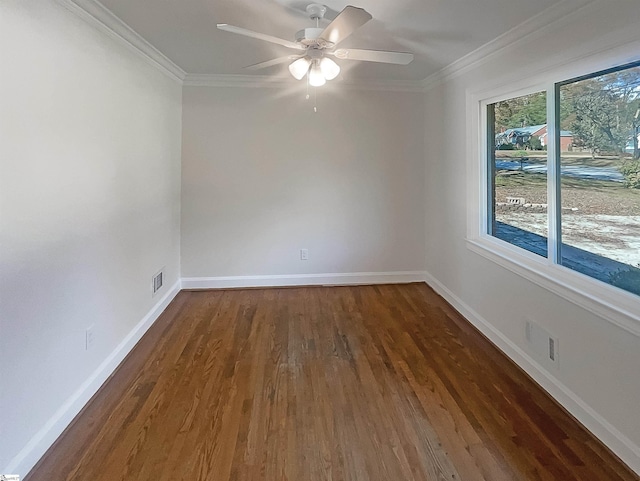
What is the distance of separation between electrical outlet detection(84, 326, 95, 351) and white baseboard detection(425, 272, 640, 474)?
8.63ft

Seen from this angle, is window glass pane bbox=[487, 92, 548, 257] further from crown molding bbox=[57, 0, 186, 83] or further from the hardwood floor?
crown molding bbox=[57, 0, 186, 83]

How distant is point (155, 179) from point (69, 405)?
2.00m

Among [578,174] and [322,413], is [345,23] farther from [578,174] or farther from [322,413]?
[322,413]

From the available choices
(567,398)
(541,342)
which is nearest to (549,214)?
(541,342)

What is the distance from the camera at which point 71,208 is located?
2256 millimetres

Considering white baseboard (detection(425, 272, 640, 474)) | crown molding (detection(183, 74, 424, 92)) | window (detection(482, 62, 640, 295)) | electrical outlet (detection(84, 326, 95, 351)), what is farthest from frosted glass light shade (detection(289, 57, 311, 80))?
white baseboard (detection(425, 272, 640, 474))

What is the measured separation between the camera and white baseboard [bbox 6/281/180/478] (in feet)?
6.11

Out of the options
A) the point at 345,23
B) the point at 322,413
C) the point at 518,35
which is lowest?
the point at 322,413

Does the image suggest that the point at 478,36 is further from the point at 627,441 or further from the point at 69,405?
the point at 69,405

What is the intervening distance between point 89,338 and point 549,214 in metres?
2.82

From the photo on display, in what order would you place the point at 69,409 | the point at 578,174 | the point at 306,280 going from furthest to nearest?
the point at 306,280, the point at 578,174, the point at 69,409

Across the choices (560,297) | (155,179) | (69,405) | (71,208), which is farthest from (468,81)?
(69,405)

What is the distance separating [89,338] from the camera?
→ 98.0 inches

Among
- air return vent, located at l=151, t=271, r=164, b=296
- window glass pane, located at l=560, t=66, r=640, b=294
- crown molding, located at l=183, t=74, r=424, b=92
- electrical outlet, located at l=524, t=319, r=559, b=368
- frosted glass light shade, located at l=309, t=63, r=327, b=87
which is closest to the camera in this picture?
window glass pane, located at l=560, t=66, r=640, b=294
